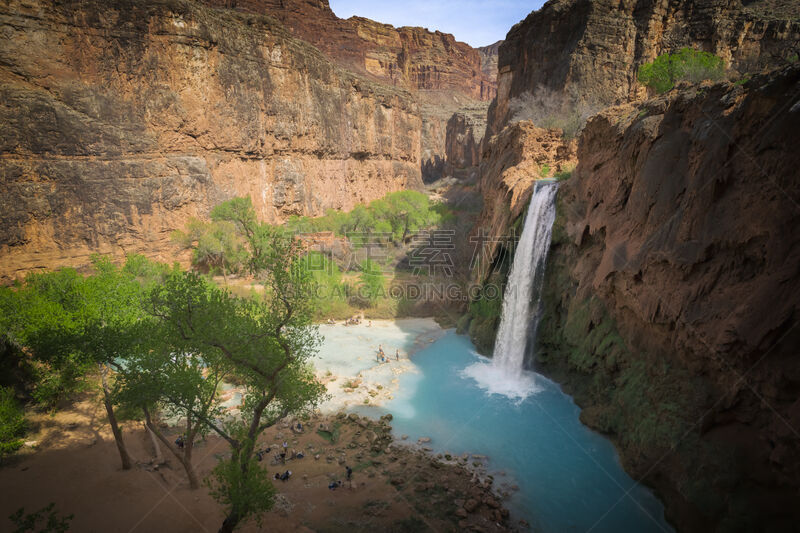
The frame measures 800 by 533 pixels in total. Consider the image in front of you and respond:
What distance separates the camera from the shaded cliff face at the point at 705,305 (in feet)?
24.4

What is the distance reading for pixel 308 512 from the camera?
10367mm

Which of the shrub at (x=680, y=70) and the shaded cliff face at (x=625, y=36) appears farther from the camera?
the shaded cliff face at (x=625, y=36)

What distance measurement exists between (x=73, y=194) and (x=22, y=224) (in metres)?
3.43

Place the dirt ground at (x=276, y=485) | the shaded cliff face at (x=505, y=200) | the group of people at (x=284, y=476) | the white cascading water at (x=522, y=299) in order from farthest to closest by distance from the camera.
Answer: the shaded cliff face at (x=505, y=200), the white cascading water at (x=522, y=299), the group of people at (x=284, y=476), the dirt ground at (x=276, y=485)

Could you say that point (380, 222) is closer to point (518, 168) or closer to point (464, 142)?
point (518, 168)

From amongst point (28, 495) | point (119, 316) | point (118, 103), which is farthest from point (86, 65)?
point (28, 495)

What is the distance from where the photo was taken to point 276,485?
462 inches

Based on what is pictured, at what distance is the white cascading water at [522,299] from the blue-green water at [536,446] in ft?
2.96

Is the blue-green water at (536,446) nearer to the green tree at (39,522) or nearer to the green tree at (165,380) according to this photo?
the green tree at (165,380)

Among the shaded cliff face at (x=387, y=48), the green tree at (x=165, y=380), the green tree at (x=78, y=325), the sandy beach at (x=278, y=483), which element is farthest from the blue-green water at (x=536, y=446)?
the shaded cliff face at (x=387, y=48)

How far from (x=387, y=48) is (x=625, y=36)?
200ft

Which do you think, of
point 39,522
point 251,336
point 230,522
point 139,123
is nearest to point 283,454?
point 230,522

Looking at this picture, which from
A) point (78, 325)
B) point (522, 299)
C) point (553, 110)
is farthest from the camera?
point (553, 110)

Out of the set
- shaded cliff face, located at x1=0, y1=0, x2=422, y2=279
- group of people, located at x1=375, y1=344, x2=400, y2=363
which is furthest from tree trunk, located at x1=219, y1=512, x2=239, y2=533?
Answer: shaded cliff face, located at x1=0, y1=0, x2=422, y2=279
